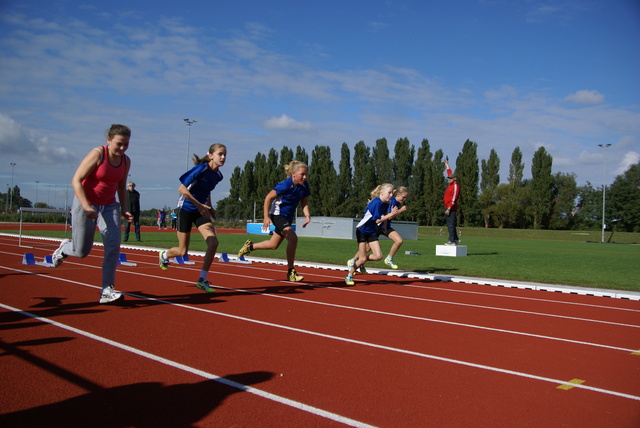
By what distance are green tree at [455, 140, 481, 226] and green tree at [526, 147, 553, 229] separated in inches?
266

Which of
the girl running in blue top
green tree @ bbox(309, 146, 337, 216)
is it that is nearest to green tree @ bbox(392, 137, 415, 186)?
green tree @ bbox(309, 146, 337, 216)

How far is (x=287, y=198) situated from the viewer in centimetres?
857

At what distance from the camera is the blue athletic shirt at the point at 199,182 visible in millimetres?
7215

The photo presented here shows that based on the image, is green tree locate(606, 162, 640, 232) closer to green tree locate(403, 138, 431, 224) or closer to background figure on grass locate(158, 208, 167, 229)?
green tree locate(403, 138, 431, 224)

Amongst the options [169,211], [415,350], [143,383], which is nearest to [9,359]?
[143,383]

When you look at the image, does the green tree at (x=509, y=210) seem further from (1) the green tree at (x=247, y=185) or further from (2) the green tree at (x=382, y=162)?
(1) the green tree at (x=247, y=185)

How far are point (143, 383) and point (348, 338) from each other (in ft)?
6.65

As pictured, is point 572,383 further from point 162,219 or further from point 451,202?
point 162,219

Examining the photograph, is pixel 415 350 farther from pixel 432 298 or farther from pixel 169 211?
pixel 169 211

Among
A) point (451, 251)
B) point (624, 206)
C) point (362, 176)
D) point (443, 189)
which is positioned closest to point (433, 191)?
point (443, 189)

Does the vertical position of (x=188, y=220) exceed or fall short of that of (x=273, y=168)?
it falls short

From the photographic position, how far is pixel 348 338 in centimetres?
486

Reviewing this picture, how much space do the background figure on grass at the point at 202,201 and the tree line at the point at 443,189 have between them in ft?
185

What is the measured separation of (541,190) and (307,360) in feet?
224
